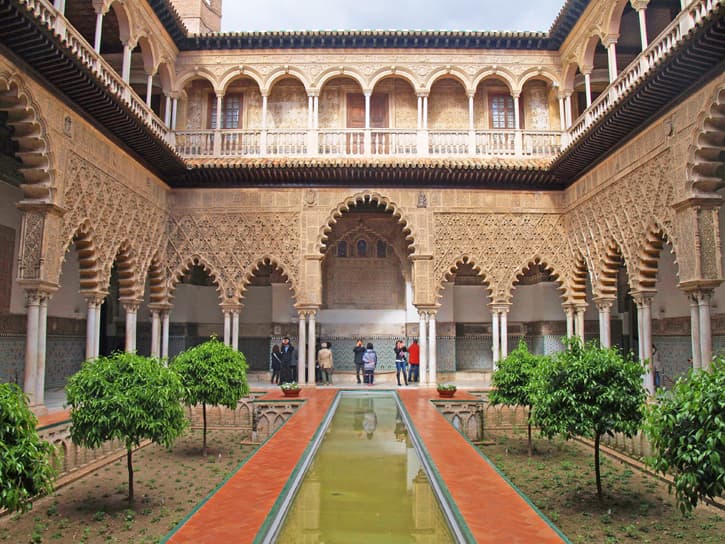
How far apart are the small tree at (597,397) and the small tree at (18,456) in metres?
4.52

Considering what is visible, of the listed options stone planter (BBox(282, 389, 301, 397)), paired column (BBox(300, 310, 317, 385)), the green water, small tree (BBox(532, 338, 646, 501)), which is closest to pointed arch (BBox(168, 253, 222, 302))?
paired column (BBox(300, 310, 317, 385))

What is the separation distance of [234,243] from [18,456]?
35.3 ft

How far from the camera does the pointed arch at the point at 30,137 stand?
27.1 ft

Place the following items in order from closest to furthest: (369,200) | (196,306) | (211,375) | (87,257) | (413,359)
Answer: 1. (211,375)
2. (87,257)
3. (369,200)
4. (413,359)
5. (196,306)

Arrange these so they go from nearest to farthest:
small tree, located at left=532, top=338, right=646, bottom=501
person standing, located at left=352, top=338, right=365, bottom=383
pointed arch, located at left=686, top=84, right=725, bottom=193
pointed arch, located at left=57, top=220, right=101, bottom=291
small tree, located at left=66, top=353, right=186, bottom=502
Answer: small tree, located at left=66, top=353, right=186, bottom=502 → small tree, located at left=532, top=338, right=646, bottom=501 → pointed arch, located at left=686, top=84, right=725, bottom=193 → pointed arch, located at left=57, top=220, right=101, bottom=291 → person standing, located at left=352, top=338, right=365, bottom=383

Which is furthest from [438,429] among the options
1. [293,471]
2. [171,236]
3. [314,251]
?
[171,236]

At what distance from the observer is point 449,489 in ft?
16.4

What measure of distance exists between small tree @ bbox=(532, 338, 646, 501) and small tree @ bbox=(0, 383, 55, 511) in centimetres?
452

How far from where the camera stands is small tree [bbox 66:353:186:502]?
5680 mm

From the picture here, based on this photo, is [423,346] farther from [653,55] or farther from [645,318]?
[653,55]

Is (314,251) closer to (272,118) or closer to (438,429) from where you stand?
(272,118)

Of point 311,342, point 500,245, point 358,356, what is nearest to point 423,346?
point 358,356

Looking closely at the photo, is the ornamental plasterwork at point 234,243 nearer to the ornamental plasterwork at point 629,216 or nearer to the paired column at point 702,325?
the ornamental plasterwork at point 629,216

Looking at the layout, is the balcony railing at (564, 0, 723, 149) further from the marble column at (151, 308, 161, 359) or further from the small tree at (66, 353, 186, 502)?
the marble column at (151, 308, 161, 359)
